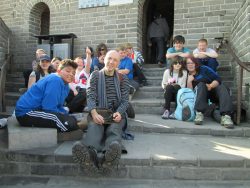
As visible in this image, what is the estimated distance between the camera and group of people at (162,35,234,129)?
15.7 ft

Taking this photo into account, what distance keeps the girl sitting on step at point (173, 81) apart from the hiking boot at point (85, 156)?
2.20 meters

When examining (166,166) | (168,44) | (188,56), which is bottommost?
(166,166)

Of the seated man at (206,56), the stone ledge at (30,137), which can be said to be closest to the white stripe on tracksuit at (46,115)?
the stone ledge at (30,137)

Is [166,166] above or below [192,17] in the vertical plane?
below

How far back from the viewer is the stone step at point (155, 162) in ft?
10.8

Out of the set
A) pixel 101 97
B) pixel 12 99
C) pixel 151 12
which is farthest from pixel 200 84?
pixel 151 12

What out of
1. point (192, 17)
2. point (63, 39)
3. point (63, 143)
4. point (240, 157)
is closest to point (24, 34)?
point (63, 39)

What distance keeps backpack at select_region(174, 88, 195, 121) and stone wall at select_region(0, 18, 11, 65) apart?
587 cm

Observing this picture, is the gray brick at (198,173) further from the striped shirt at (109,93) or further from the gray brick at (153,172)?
the striped shirt at (109,93)

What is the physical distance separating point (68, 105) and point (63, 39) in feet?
14.4

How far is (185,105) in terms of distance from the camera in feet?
16.3

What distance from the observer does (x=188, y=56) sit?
5.61 meters

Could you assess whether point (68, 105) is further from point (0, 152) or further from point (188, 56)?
point (188, 56)

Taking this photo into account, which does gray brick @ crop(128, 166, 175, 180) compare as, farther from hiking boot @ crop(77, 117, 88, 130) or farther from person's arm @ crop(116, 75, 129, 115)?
hiking boot @ crop(77, 117, 88, 130)
